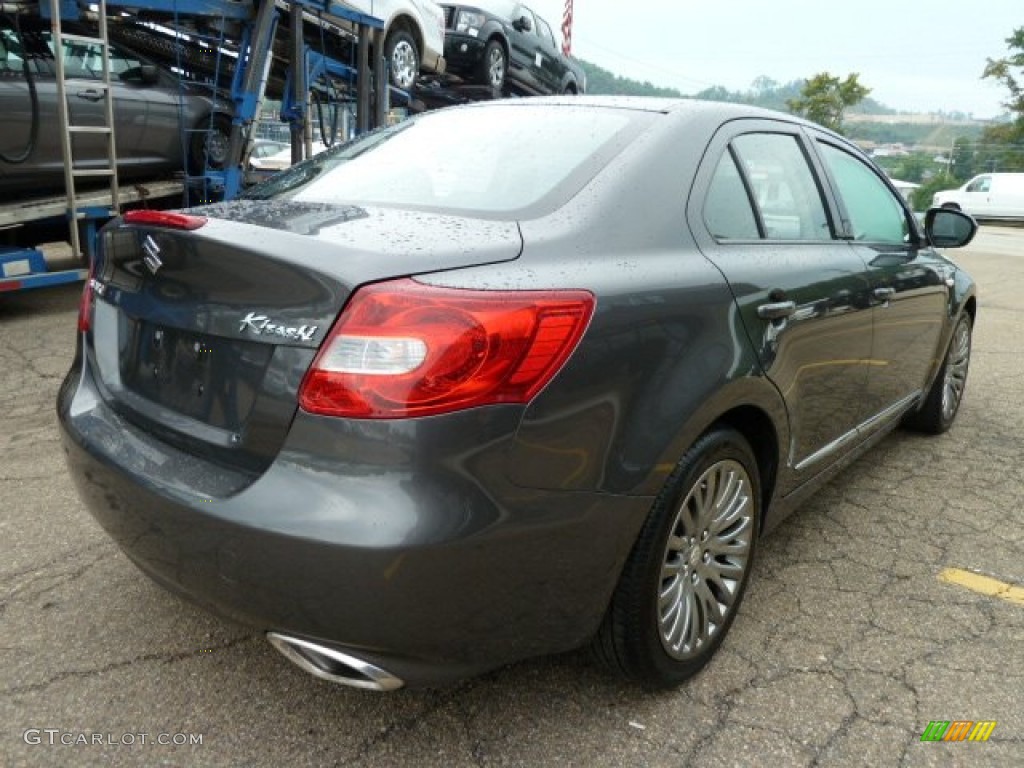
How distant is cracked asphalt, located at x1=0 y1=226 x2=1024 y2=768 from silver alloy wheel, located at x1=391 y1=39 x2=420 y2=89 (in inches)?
280

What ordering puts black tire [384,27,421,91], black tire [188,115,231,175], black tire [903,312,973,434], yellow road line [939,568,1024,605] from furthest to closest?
black tire [384,27,421,91], black tire [188,115,231,175], black tire [903,312,973,434], yellow road line [939,568,1024,605]

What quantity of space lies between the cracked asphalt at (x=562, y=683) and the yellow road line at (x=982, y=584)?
38 mm

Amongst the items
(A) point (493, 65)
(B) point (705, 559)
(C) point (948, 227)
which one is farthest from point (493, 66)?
(B) point (705, 559)

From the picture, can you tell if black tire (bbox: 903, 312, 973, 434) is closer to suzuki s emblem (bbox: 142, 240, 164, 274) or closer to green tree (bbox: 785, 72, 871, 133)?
suzuki s emblem (bbox: 142, 240, 164, 274)

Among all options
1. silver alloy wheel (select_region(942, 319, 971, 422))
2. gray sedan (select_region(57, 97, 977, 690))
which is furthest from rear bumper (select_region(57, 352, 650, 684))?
silver alloy wheel (select_region(942, 319, 971, 422))

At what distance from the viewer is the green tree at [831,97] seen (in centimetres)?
4056

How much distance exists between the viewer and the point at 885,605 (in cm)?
277

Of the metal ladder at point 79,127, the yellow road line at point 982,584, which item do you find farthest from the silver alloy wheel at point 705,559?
the metal ladder at point 79,127

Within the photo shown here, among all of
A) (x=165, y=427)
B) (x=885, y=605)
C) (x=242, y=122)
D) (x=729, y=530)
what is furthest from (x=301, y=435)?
(x=242, y=122)

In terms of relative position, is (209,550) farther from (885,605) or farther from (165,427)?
(885,605)

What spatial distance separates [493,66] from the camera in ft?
39.8

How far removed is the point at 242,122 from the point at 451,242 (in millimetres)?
6055

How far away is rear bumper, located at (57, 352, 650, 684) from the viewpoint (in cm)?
164

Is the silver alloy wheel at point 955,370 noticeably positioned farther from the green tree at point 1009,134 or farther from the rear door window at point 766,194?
the green tree at point 1009,134
